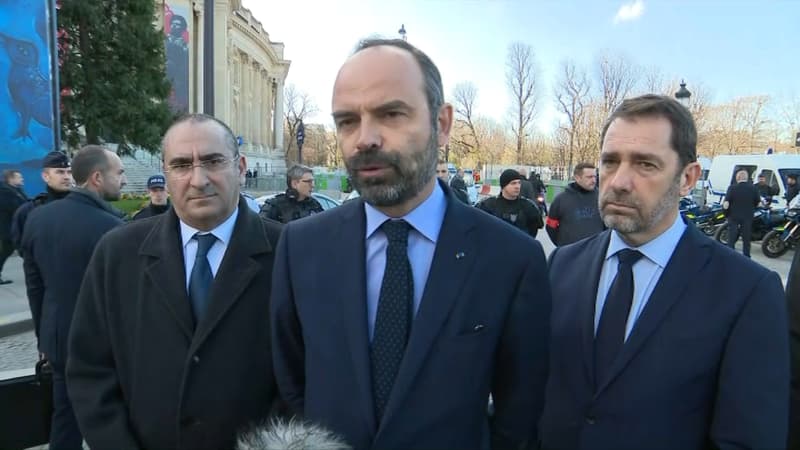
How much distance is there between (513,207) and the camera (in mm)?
7047

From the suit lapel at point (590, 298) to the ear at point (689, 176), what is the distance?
0.31 meters

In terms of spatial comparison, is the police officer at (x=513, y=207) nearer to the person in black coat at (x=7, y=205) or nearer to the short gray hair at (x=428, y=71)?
the short gray hair at (x=428, y=71)

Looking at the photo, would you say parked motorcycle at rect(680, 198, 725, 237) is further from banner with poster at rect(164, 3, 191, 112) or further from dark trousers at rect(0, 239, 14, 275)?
banner with poster at rect(164, 3, 191, 112)

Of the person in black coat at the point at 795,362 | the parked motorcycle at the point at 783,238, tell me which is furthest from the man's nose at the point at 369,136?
the parked motorcycle at the point at 783,238

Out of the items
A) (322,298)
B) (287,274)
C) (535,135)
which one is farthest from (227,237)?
(535,135)

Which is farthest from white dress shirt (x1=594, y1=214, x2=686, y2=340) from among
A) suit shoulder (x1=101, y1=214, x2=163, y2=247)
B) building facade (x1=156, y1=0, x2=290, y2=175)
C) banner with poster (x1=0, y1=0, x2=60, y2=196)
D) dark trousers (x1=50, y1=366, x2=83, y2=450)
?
building facade (x1=156, y1=0, x2=290, y2=175)

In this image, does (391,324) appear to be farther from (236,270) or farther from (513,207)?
(513,207)

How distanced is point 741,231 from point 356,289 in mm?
14176

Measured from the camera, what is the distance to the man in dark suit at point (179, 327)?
1.87 metres

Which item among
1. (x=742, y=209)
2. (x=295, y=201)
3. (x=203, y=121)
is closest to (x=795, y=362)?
(x=203, y=121)

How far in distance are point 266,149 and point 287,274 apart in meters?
71.5

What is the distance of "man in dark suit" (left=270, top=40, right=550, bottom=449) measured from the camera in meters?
1.45

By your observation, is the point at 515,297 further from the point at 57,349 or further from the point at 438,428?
the point at 57,349

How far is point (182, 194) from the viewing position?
2.13m
